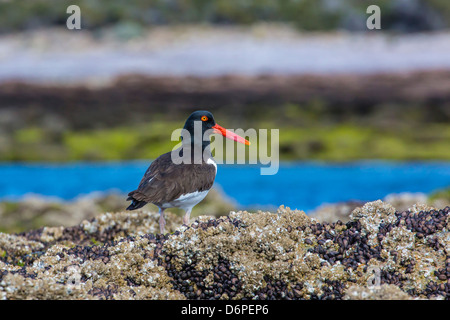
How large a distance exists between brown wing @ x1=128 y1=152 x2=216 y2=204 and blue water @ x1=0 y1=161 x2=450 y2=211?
40.8ft

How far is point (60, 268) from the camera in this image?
20.1 ft

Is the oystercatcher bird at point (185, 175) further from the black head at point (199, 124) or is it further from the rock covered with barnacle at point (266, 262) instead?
the rock covered with barnacle at point (266, 262)

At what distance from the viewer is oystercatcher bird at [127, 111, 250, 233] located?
7469 millimetres

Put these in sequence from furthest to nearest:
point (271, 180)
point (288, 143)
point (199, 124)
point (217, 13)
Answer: point (217, 13) < point (288, 143) < point (271, 180) < point (199, 124)

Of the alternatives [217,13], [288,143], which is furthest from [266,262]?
[217,13]

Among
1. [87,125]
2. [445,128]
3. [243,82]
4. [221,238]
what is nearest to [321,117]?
[243,82]

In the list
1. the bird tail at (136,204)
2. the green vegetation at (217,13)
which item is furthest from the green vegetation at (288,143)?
the bird tail at (136,204)

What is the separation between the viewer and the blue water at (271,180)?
22.6m

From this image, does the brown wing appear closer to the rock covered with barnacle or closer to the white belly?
the white belly

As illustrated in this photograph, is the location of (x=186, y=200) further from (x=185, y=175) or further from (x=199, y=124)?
(x=199, y=124)

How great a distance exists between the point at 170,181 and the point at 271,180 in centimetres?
1764

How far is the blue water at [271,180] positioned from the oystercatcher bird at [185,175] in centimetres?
1201

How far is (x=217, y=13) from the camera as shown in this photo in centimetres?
3144
